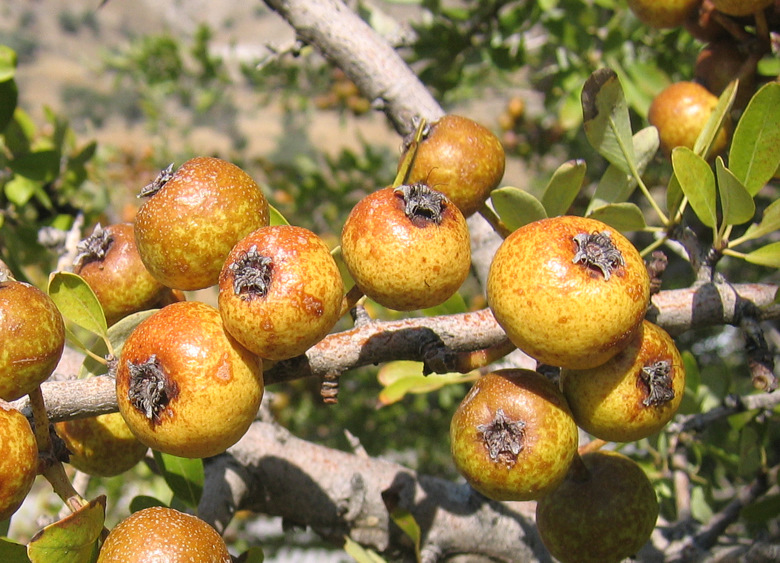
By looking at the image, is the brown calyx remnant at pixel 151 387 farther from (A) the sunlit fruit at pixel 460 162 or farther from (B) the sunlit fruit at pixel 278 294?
(A) the sunlit fruit at pixel 460 162

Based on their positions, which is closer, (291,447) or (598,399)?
(598,399)

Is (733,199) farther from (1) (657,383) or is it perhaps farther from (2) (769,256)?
(1) (657,383)

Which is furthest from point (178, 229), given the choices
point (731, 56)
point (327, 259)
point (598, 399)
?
point (731, 56)

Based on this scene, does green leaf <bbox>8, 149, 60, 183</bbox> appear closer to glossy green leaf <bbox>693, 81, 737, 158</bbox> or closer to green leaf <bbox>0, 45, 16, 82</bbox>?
green leaf <bbox>0, 45, 16, 82</bbox>

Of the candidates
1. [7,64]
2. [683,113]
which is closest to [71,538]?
[7,64]

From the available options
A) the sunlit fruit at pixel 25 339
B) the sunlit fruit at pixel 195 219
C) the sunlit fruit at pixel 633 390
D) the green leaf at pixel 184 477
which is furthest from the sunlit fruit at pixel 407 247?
→ the green leaf at pixel 184 477

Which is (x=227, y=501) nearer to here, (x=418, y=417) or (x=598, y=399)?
(x=598, y=399)
